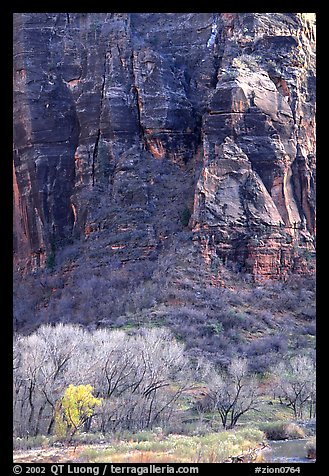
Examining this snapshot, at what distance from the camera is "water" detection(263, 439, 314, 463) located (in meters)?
40.9

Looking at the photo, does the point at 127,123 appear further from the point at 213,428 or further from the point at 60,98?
the point at 213,428

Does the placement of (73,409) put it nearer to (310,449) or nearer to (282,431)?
(310,449)

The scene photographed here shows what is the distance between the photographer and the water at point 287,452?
134 feet

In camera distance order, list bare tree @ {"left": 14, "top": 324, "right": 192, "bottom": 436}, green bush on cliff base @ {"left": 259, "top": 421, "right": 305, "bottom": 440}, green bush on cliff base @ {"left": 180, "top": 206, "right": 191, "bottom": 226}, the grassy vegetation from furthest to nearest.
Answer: green bush on cliff base @ {"left": 180, "top": 206, "right": 191, "bottom": 226} → green bush on cliff base @ {"left": 259, "top": 421, "right": 305, "bottom": 440} → bare tree @ {"left": 14, "top": 324, "right": 192, "bottom": 436} → the grassy vegetation

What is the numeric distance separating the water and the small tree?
719 cm

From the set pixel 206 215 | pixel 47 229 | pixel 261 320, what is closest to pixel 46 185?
pixel 47 229

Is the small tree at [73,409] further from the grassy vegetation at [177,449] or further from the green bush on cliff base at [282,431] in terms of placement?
the green bush on cliff base at [282,431]

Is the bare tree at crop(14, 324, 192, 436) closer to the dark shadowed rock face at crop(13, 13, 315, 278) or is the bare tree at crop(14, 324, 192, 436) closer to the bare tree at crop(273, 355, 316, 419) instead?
the bare tree at crop(273, 355, 316, 419)

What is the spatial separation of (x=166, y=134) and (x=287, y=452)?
118ft

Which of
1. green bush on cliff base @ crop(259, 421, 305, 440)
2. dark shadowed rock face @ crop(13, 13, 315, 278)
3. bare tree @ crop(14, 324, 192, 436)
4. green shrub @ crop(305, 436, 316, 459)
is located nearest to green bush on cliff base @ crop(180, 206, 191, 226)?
dark shadowed rock face @ crop(13, 13, 315, 278)

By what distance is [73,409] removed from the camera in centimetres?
4397

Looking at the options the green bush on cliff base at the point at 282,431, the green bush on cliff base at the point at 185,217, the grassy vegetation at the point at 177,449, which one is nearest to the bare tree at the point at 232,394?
the green bush on cliff base at the point at 282,431

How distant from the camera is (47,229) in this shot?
77.9 metres

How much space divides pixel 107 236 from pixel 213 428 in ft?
89.2
